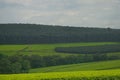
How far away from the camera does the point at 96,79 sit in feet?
103

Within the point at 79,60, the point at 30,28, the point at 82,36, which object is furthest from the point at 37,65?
the point at 30,28

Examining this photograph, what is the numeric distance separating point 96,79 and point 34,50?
96.1 metres

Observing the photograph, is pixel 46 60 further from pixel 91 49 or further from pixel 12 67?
pixel 91 49

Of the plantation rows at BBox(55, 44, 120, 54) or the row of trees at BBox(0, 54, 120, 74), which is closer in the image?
the row of trees at BBox(0, 54, 120, 74)

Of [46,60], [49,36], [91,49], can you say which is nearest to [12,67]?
[46,60]

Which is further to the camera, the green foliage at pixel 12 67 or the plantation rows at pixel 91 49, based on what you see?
the plantation rows at pixel 91 49

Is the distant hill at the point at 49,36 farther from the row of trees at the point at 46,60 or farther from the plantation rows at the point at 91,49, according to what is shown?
the row of trees at the point at 46,60

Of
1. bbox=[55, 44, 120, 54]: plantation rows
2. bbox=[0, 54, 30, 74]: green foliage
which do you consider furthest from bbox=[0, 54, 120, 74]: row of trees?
bbox=[55, 44, 120, 54]: plantation rows

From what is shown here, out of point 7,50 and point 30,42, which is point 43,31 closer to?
point 30,42

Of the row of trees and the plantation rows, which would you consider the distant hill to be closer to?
the plantation rows

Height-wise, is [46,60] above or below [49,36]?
above

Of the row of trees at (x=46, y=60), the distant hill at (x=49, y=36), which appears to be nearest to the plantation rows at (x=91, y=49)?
the row of trees at (x=46, y=60)

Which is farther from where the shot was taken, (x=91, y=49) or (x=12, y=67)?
(x=91, y=49)

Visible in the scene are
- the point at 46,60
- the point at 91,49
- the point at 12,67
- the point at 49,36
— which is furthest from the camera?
the point at 49,36
